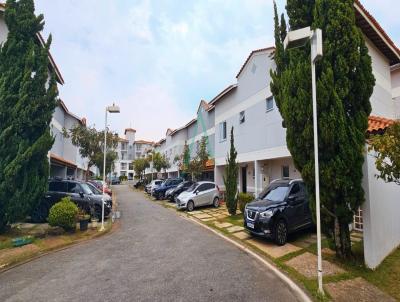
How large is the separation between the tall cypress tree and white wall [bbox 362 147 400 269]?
1113 cm

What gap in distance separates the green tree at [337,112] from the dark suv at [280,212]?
1.90m

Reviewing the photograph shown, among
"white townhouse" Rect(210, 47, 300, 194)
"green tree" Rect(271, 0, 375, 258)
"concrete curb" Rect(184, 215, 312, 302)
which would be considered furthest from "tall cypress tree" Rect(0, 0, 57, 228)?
"white townhouse" Rect(210, 47, 300, 194)

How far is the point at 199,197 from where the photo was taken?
16812 mm

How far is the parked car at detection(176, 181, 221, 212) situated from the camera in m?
16.5

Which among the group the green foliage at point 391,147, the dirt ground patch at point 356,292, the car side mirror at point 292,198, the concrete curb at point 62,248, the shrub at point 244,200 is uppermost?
the green foliage at point 391,147

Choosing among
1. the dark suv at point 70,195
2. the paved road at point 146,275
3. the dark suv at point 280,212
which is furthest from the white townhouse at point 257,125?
the dark suv at point 70,195

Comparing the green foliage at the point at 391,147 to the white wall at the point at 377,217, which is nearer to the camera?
the green foliage at the point at 391,147

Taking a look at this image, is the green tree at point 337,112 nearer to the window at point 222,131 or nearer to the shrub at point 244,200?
the shrub at point 244,200

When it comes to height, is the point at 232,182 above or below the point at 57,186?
above

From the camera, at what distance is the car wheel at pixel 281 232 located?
815cm

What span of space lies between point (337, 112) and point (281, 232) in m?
4.36

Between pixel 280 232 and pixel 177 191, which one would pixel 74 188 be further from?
pixel 280 232

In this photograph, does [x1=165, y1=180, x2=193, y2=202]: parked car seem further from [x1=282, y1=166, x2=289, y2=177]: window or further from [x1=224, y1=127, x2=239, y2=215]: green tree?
[x1=282, y1=166, x2=289, y2=177]: window

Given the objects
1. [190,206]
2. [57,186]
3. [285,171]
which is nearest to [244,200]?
[285,171]
